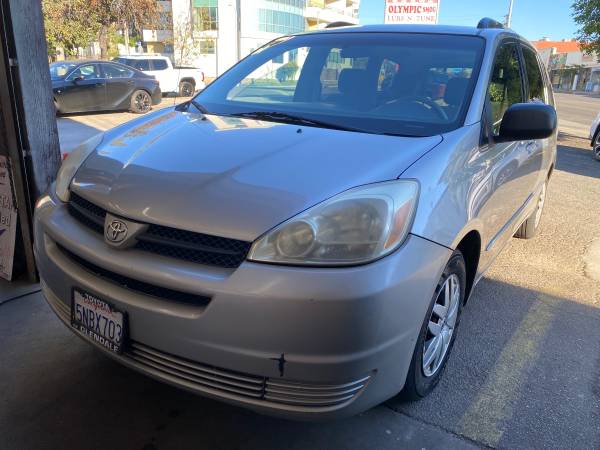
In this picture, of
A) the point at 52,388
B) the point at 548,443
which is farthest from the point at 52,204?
the point at 548,443

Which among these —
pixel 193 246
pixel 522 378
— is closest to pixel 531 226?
pixel 522 378

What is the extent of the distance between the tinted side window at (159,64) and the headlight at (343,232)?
1854 cm

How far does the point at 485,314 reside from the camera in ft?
10.5

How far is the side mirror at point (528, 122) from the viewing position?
2.41m

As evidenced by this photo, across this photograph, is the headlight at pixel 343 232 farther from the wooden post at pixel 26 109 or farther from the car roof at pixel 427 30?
the wooden post at pixel 26 109

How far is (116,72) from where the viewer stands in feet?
42.7

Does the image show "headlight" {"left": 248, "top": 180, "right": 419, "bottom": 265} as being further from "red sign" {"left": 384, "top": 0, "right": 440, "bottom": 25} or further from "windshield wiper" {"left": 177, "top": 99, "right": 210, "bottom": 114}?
"red sign" {"left": 384, "top": 0, "right": 440, "bottom": 25}

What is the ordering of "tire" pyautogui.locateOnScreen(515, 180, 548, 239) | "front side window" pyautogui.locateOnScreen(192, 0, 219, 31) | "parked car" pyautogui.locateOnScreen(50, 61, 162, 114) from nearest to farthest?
"tire" pyautogui.locateOnScreen(515, 180, 548, 239)
"parked car" pyautogui.locateOnScreen(50, 61, 162, 114)
"front side window" pyautogui.locateOnScreen(192, 0, 219, 31)

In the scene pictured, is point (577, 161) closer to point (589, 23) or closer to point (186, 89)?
point (589, 23)

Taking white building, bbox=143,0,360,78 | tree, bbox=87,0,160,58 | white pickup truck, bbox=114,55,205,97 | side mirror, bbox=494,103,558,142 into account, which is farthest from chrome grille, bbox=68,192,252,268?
white building, bbox=143,0,360,78

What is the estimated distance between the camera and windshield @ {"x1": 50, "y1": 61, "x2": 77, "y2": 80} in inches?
485

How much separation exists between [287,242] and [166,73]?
18574 mm

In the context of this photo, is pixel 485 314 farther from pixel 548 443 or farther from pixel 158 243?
pixel 158 243

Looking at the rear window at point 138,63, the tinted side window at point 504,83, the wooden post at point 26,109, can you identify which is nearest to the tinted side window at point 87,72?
the rear window at point 138,63
